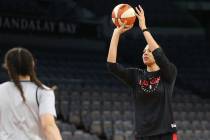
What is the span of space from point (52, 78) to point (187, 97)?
364 centimetres

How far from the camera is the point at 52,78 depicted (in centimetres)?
1428

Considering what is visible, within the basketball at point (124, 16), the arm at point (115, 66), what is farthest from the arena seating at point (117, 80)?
the arm at point (115, 66)

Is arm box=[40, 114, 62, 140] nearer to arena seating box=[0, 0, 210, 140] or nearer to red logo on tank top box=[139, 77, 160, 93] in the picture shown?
red logo on tank top box=[139, 77, 160, 93]

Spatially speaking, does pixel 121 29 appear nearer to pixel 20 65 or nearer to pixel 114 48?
pixel 114 48

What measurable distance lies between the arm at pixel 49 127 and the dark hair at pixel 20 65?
18cm

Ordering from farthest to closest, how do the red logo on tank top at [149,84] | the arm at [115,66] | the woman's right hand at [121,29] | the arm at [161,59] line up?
1. the woman's right hand at [121,29]
2. the arm at [115,66]
3. the red logo on tank top at [149,84]
4. the arm at [161,59]

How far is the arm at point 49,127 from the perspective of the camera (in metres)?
3.32

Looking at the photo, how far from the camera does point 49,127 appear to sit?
3.34m

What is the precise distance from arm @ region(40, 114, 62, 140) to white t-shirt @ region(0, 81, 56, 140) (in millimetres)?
40

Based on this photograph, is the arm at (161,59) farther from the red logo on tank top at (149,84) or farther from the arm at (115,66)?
the arm at (115,66)

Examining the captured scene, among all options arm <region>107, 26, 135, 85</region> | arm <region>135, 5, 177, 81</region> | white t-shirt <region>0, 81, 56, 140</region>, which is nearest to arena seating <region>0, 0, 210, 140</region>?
arm <region>107, 26, 135, 85</region>

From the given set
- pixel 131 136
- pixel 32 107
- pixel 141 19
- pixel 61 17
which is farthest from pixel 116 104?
pixel 32 107

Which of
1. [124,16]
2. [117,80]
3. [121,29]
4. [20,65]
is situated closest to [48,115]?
[20,65]

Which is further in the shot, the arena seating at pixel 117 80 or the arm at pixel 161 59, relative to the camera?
the arena seating at pixel 117 80
